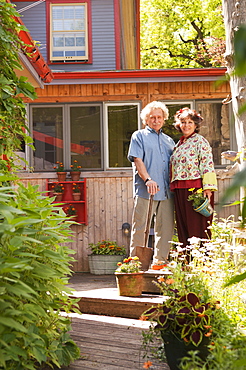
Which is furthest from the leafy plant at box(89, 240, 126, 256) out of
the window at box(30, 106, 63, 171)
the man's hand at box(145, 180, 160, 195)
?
the man's hand at box(145, 180, 160, 195)

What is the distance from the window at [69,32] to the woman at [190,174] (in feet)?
16.0

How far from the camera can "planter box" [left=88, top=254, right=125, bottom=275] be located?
6.89m

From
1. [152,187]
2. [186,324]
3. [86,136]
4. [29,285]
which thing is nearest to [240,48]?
[29,285]

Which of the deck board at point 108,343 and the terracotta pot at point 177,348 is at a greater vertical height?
the terracotta pot at point 177,348

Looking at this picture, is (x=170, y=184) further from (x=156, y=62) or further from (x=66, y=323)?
(x=156, y=62)

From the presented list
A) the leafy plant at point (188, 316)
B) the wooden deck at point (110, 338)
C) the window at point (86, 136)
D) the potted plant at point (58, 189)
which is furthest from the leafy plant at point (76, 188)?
the leafy plant at point (188, 316)

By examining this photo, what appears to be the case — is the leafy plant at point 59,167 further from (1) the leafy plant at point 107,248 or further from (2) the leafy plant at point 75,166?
(1) the leafy plant at point 107,248

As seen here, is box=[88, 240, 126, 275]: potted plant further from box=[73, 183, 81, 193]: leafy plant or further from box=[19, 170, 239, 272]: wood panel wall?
box=[73, 183, 81, 193]: leafy plant

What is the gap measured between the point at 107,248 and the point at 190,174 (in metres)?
2.53

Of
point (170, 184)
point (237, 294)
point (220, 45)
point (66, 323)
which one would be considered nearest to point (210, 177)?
point (170, 184)

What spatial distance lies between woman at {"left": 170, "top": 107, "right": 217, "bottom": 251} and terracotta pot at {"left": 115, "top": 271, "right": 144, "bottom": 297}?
0.73 m

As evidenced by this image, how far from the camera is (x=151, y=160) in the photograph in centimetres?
488

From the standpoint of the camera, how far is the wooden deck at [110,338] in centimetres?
274

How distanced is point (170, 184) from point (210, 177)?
0.38 metres
